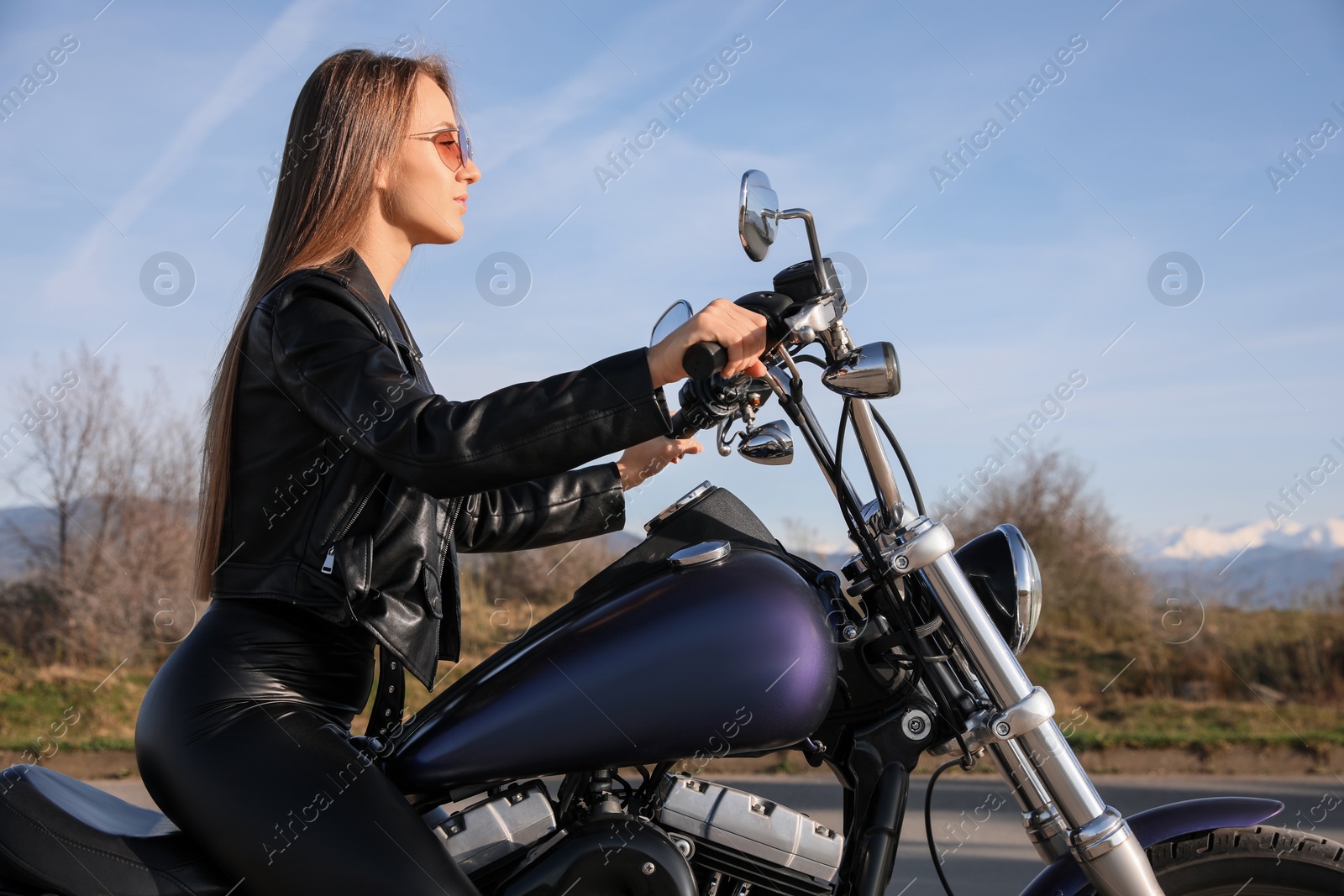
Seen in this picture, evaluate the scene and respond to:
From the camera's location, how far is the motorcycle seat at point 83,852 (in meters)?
1.34

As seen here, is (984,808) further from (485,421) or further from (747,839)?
(485,421)

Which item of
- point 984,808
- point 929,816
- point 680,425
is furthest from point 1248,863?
point 984,808

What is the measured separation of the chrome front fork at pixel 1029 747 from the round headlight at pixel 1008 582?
7 centimetres

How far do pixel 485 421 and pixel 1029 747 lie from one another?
3.04ft

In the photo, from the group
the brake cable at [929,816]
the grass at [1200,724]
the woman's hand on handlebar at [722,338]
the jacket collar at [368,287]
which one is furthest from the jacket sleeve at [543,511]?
the grass at [1200,724]

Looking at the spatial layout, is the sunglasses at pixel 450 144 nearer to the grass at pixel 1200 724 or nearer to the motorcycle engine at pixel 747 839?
the motorcycle engine at pixel 747 839

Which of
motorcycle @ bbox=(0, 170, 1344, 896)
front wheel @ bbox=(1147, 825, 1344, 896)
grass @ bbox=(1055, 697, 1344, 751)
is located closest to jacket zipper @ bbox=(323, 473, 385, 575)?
motorcycle @ bbox=(0, 170, 1344, 896)

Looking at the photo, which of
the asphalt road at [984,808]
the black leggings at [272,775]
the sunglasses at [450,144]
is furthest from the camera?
the asphalt road at [984,808]

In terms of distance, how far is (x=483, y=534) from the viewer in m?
2.10

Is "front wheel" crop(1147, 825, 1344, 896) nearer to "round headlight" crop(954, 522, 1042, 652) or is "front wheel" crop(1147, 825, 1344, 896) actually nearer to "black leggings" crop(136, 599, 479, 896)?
"round headlight" crop(954, 522, 1042, 652)

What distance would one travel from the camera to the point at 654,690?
140cm

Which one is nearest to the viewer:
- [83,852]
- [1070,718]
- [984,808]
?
[83,852]

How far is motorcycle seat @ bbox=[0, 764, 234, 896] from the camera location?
4.40ft

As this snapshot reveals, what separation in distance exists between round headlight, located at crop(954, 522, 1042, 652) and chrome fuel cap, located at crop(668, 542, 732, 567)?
1.31 ft
